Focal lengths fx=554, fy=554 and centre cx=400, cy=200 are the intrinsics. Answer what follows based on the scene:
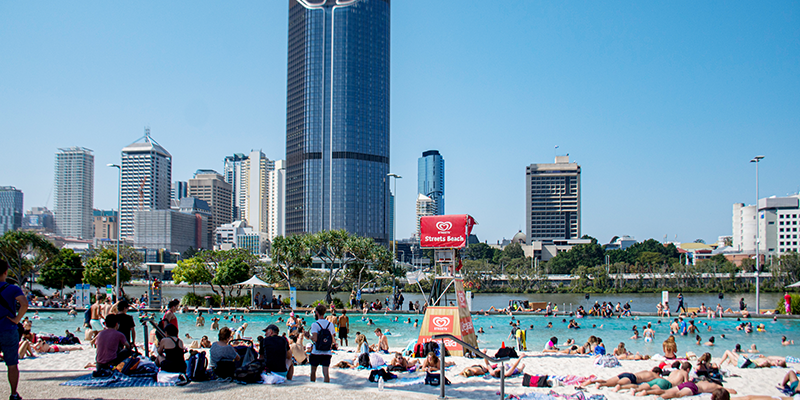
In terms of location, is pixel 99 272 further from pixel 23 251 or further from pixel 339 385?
pixel 339 385

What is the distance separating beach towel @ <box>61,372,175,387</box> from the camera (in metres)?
9.11

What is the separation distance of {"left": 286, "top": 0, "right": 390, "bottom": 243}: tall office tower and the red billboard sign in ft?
396

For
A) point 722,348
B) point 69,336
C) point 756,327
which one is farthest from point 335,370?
point 756,327

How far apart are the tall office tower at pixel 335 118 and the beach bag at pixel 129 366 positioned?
5112 inches

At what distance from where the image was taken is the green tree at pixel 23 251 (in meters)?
49.5

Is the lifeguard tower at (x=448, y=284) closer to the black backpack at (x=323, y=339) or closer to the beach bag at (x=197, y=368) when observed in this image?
the black backpack at (x=323, y=339)

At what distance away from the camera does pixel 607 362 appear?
17188mm

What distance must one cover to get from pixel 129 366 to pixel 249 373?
6.89ft

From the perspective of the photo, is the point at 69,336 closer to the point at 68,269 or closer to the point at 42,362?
the point at 42,362

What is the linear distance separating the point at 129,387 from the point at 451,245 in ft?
40.8

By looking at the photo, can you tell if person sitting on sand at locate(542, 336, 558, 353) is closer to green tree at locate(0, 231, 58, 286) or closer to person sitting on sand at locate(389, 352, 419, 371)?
person sitting on sand at locate(389, 352, 419, 371)

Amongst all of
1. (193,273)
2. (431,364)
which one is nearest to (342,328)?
(431,364)

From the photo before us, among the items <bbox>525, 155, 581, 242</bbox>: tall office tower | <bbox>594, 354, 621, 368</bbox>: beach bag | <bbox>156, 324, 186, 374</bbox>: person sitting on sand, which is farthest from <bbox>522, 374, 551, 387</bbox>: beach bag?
<bbox>525, 155, 581, 242</bbox>: tall office tower

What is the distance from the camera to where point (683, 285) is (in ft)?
284
